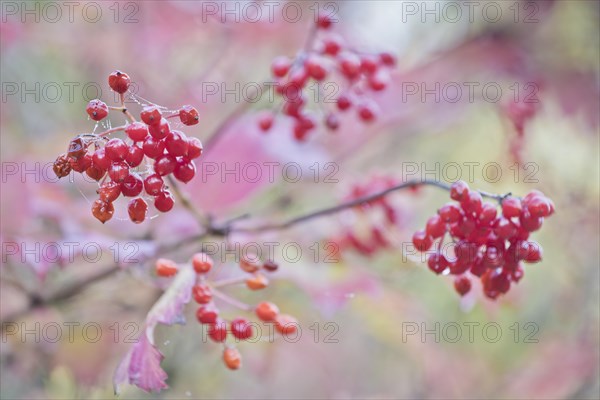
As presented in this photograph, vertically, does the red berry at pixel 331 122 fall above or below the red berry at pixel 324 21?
below

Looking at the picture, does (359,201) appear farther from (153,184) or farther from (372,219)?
(372,219)

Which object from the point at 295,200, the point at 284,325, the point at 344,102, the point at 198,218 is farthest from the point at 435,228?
the point at 295,200

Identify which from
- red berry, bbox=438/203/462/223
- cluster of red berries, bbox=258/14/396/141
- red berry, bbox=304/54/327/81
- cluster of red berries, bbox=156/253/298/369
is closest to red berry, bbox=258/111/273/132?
cluster of red berries, bbox=258/14/396/141

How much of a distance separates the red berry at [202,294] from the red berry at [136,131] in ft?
0.66

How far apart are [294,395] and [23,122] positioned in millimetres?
913

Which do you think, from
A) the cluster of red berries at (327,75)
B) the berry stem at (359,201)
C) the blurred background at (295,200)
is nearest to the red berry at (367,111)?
the cluster of red berries at (327,75)

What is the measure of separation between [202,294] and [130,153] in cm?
20

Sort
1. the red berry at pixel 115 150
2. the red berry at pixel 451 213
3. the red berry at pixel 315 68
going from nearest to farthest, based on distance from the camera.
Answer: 1. the red berry at pixel 115 150
2. the red berry at pixel 451 213
3. the red berry at pixel 315 68

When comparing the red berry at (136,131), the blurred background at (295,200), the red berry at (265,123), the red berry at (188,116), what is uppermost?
the red berry at (188,116)

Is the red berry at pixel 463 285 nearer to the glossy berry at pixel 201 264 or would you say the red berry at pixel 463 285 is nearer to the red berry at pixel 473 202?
the red berry at pixel 473 202

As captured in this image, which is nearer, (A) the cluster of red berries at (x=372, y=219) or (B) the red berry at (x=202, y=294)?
(B) the red berry at (x=202, y=294)

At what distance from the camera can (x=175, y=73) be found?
5.31 feet

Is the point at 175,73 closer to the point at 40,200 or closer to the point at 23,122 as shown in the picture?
the point at 23,122

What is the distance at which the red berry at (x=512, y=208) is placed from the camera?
71 cm
